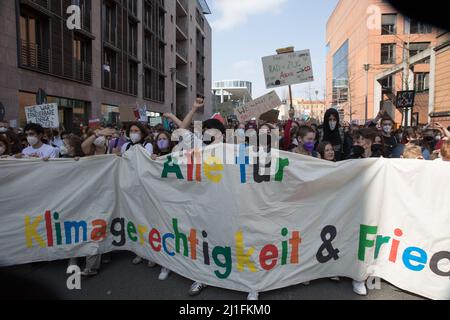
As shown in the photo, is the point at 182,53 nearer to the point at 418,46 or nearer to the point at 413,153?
the point at 418,46

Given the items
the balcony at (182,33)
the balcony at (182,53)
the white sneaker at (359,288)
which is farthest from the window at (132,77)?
the white sneaker at (359,288)

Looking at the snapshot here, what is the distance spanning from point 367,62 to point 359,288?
50218 millimetres

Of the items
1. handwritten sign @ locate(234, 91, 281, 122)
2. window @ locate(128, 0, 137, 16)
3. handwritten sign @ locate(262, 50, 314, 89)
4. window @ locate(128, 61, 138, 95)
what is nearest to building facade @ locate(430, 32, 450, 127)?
handwritten sign @ locate(262, 50, 314, 89)

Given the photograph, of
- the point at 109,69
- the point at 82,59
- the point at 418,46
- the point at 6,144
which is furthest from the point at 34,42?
the point at 418,46

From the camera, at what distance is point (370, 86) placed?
50406mm

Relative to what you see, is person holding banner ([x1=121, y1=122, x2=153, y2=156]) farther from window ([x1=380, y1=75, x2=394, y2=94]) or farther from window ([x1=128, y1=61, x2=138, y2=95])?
window ([x1=380, y1=75, x2=394, y2=94])

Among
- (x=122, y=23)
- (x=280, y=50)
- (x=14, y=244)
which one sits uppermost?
(x=122, y=23)

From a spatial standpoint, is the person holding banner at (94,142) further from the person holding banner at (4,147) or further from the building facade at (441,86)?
the building facade at (441,86)

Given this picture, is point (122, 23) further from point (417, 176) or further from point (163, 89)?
point (417, 176)

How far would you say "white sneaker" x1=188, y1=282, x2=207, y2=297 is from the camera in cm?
355

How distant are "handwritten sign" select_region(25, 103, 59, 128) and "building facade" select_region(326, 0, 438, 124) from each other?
26.1 m

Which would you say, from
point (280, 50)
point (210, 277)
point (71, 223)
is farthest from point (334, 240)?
point (280, 50)

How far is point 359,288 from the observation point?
355 centimetres

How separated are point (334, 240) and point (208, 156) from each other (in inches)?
60.8
